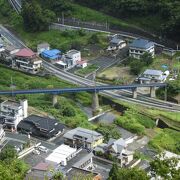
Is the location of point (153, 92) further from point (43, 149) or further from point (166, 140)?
point (43, 149)

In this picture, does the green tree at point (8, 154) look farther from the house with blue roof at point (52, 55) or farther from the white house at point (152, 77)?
the house with blue roof at point (52, 55)

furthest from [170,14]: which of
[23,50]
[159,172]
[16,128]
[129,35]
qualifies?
[159,172]

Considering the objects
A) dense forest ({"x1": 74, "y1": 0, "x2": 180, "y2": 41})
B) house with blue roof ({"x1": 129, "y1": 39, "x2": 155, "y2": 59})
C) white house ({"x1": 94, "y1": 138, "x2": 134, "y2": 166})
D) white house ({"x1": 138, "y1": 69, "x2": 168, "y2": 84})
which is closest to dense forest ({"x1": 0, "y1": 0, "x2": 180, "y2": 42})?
dense forest ({"x1": 74, "y1": 0, "x2": 180, "y2": 41})

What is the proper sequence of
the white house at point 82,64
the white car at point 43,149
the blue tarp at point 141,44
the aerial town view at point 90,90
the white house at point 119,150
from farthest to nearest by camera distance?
the blue tarp at point 141,44
the white house at point 82,64
the white car at point 43,149
the white house at point 119,150
the aerial town view at point 90,90

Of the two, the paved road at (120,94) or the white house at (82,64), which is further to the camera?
the white house at (82,64)

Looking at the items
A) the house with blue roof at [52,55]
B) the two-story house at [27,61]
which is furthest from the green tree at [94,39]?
the two-story house at [27,61]

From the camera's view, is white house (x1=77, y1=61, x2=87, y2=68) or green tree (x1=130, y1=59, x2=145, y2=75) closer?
green tree (x1=130, y1=59, x2=145, y2=75)

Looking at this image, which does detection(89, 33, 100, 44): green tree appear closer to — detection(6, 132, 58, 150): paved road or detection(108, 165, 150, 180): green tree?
detection(6, 132, 58, 150): paved road
